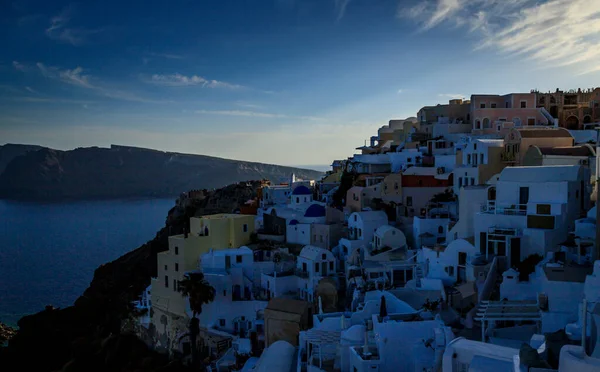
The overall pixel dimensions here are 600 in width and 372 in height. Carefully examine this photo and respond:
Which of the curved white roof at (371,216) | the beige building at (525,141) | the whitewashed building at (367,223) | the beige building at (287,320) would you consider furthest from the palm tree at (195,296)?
the beige building at (525,141)

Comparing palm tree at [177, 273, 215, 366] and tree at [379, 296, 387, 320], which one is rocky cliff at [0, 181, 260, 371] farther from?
tree at [379, 296, 387, 320]

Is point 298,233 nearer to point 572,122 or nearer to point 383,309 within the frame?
point 383,309

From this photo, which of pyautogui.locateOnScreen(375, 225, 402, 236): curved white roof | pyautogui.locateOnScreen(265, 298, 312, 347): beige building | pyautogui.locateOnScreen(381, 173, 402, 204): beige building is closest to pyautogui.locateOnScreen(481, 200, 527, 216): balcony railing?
pyautogui.locateOnScreen(375, 225, 402, 236): curved white roof

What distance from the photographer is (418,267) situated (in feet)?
68.6

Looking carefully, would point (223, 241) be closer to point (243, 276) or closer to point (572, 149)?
point (243, 276)

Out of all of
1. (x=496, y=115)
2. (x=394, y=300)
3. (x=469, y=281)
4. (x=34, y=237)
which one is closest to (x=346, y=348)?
(x=394, y=300)

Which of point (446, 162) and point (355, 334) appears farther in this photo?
point (446, 162)

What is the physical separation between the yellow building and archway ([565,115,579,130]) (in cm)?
2284

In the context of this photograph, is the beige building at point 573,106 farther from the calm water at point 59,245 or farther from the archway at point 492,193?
the calm water at point 59,245

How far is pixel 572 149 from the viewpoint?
72.9 feet

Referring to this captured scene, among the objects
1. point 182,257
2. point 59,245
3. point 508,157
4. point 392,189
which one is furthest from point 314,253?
point 59,245

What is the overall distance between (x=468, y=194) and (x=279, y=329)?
8.76 m

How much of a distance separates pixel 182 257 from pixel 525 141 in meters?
16.5

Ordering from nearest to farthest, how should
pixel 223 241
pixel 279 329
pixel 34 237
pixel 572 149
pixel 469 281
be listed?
1. pixel 469 281
2. pixel 279 329
3. pixel 572 149
4. pixel 223 241
5. pixel 34 237
